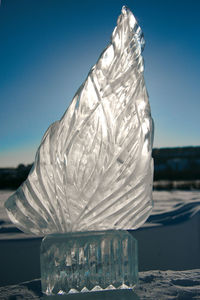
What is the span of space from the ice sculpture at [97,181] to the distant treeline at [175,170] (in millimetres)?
1894

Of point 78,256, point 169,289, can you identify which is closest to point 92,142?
point 78,256

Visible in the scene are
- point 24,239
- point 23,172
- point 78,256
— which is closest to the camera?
point 78,256

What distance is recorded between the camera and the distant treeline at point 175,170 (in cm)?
302

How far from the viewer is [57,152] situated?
1109 mm

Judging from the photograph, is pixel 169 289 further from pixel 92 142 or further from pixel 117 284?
pixel 92 142

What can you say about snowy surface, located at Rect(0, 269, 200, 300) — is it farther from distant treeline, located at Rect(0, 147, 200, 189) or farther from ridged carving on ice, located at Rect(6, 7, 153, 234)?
distant treeline, located at Rect(0, 147, 200, 189)

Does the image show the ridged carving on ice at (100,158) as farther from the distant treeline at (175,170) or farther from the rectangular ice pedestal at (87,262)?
the distant treeline at (175,170)

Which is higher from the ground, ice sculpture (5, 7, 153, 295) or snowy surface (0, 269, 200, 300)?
ice sculpture (5, 7, 153, 295)

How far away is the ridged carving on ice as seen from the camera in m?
1.10

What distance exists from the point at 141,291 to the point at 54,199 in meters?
0.44

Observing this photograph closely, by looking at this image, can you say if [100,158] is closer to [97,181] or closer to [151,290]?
[97,181]

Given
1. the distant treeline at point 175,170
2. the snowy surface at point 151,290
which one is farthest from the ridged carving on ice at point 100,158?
the distant treeline at point 175,170

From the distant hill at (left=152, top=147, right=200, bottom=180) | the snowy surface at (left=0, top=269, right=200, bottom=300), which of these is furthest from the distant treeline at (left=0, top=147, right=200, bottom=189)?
the snowy surface at (left=0, top=269, right=200, bottom=300)

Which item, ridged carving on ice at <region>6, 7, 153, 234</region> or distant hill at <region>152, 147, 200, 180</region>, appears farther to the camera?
distant hill at <region>152, 147, 200, 180</region>
